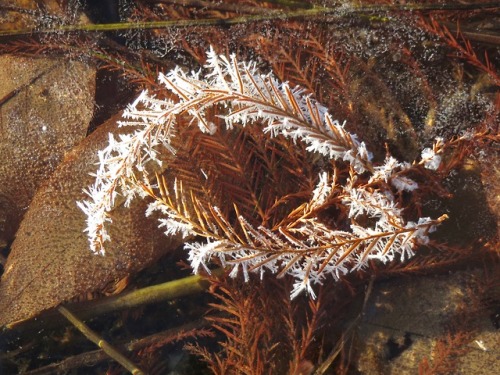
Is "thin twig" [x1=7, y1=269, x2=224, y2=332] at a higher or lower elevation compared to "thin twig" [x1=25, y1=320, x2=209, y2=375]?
higher

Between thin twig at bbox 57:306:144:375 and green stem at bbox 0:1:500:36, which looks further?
thin twig at bbox 57:306:144:375

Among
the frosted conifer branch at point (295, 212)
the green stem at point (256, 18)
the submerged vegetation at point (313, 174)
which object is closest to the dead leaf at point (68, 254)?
the submerged vegetation at point (313, 174)

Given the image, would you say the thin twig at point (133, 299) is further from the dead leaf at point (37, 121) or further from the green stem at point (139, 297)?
the dead leaf at point (37, 121)

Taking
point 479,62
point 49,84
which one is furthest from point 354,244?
point 49,84

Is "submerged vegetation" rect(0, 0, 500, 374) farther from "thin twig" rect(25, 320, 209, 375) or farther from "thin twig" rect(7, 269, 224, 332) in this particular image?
"thin twig" rect(25, 320, 209, 375)

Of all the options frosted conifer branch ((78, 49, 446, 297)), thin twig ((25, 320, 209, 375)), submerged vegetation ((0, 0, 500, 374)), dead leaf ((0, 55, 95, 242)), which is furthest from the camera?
thin twig ((25, 320, 209, 375))

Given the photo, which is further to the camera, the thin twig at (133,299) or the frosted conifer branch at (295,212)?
the thin twig at (133,299)

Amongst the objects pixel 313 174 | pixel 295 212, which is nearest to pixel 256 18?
pixel 313 174

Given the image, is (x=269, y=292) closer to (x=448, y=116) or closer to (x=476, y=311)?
(x=476, y=311)

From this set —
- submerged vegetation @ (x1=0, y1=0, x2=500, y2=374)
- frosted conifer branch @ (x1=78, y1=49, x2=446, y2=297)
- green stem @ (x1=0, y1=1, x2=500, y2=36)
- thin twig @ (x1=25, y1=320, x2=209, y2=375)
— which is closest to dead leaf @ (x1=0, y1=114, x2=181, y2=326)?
submerged vegetation @ (x1=0, y1=0, x2=500, y2=374)
